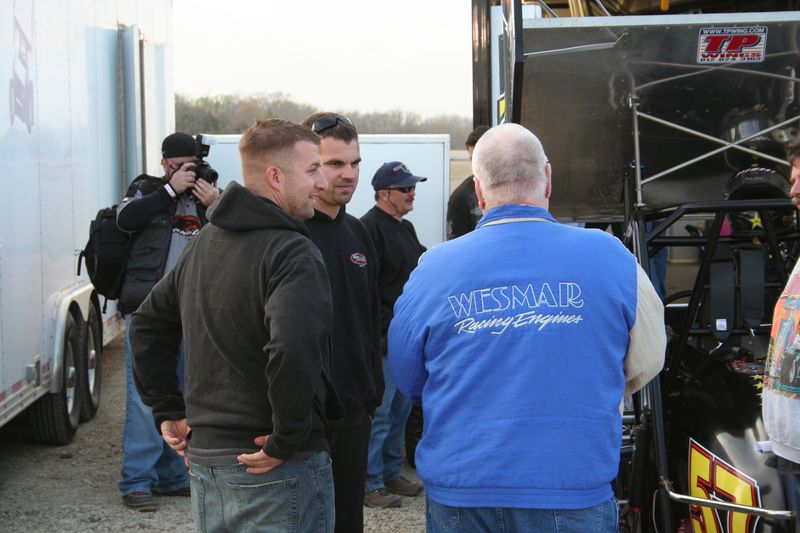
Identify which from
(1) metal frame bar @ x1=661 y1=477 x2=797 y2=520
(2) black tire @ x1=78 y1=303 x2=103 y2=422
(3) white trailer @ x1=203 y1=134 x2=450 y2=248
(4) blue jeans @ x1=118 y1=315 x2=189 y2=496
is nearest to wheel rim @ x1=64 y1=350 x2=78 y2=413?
(2) black tire @ x1=78 y1=303 x2=103 y2=422

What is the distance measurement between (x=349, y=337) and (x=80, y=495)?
3.09 meters

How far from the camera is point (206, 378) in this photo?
2.66 meters

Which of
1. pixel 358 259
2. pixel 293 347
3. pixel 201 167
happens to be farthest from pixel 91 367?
pixel 293 347

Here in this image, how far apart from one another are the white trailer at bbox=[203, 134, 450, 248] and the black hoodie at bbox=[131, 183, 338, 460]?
4.70m

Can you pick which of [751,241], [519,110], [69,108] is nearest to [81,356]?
[69,108]

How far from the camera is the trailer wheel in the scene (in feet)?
21.5

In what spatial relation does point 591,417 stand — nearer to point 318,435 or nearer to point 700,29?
point 318,435

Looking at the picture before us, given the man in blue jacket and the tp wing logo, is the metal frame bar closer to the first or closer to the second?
the man in blue jacket

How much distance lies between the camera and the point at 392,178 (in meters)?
5.61

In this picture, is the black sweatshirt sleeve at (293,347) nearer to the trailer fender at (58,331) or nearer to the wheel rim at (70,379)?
the trailer fender at (58,331)

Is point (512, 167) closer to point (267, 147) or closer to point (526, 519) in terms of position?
point (267, 147)

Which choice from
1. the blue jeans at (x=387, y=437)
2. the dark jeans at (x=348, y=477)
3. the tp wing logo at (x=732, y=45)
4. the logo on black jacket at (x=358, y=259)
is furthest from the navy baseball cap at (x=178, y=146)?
the tp wing logo at (x=732, y=45)

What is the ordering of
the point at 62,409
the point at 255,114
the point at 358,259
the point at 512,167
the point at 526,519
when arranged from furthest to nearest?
1. the point at 255,114
2. the point at 62,409
3. the point at 358,259
4. the point at 512,167
5. the point at 526,519

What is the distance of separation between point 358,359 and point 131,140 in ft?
18.9
